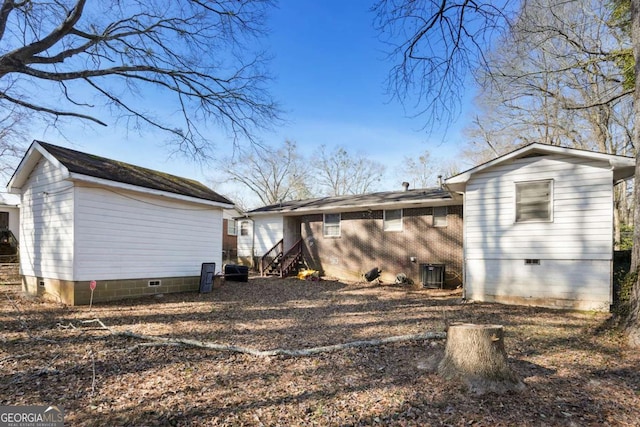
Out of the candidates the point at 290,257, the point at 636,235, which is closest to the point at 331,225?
the point at 290,257

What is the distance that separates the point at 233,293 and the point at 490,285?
7742 millimetres

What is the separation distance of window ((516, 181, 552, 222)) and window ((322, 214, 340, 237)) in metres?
Answer: 8.06

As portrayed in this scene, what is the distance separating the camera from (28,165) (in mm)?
9812

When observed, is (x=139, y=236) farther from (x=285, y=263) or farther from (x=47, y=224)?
(x=285, y=263)

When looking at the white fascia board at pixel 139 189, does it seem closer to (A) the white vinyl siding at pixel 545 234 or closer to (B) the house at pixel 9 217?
(A) the white vinyl siding at pixel 545 234

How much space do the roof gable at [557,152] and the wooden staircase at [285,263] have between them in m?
8.46

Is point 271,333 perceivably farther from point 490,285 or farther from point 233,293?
point 490,285

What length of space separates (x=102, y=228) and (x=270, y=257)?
384 inches

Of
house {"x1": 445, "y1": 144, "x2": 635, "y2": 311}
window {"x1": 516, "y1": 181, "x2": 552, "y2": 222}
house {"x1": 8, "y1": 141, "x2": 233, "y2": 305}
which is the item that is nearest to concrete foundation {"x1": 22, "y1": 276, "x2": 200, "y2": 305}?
house {"x1": 8, "y1": 141, "x2": 233, "y2": 305}

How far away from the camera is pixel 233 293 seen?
10945mm

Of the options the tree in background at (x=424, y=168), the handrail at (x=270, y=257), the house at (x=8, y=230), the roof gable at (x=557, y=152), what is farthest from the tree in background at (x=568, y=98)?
the house at (x=8, y=230)

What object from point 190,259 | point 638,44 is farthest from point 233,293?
point 638,44

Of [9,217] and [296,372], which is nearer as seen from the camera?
[296,372]

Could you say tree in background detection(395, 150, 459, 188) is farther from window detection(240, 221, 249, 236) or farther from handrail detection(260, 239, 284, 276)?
handrail detection(260, 239, 284, 276)
